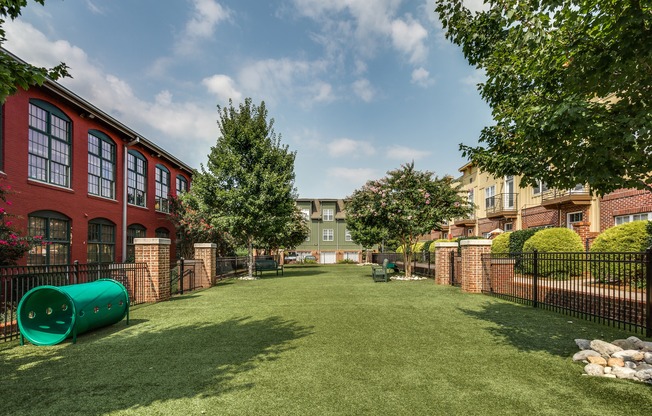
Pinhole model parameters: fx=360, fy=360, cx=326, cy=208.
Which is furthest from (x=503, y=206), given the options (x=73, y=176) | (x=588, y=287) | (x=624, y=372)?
(x=73, y=176)

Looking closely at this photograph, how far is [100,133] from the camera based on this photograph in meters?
18.4

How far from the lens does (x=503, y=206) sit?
26734mm

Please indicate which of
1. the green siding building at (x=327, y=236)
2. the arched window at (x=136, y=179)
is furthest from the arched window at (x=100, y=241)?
the green siding building at (x=327, y=236)

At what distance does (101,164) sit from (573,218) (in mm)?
25404

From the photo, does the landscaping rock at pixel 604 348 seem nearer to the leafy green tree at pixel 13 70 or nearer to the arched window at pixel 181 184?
the leafy green tree at pixel 13 70

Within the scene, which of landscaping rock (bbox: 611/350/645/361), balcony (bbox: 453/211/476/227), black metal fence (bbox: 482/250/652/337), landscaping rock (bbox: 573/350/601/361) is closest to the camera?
landscaping rock (bbox: 611/350/645/361)

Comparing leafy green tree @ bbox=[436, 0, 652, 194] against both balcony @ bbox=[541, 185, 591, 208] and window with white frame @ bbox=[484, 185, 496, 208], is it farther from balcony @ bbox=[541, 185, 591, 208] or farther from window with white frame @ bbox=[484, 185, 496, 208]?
window with white frame @ bbox=[484, 185, 496, 208]

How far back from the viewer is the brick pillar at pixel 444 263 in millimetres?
15836

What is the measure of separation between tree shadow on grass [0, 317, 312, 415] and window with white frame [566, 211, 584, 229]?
1839 centimetres

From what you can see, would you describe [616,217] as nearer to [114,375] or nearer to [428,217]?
[428,217]

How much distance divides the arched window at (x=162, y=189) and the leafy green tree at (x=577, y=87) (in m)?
22.8

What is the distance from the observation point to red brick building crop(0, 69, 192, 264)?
13289 millimetres

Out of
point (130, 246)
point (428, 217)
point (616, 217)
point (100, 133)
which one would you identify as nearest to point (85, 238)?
point (130, 246)

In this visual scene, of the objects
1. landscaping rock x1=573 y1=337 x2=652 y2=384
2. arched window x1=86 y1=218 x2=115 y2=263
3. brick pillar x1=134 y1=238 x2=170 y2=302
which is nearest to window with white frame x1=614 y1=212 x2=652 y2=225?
landscaping rock x1=573 y1=337 x2=652 y2=384
